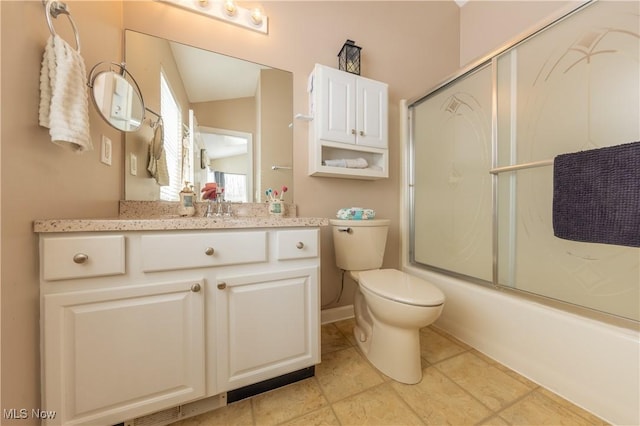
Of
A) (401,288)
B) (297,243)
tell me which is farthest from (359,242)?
(297,243)

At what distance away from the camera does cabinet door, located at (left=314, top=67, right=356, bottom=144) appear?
1434 mm

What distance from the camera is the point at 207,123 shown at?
1.35 metres

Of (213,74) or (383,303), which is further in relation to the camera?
(213,74)

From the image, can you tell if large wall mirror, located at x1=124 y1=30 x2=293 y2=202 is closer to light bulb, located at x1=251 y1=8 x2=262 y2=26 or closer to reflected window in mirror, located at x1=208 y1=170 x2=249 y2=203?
reflected window in mirror, located at x1=208 y1=170 x2=249 y2=203

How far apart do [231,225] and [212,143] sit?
74 centimetres

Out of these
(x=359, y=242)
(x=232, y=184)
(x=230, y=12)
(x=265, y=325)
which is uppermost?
(x=230, y=12)

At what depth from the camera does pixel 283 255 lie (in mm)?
968

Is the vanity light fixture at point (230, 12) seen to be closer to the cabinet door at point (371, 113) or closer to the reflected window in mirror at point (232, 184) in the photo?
the cabinet door at point (371, 113)

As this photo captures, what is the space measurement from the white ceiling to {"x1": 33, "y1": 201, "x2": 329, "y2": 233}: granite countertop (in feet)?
2.19

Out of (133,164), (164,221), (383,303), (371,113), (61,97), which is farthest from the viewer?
(371,113)

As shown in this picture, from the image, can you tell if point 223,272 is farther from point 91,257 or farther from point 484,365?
point 484,365

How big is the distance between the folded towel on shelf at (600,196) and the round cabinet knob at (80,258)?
5.67 ft

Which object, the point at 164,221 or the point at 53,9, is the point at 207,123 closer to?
the point at 53,9

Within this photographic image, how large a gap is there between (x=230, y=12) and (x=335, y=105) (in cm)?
82
